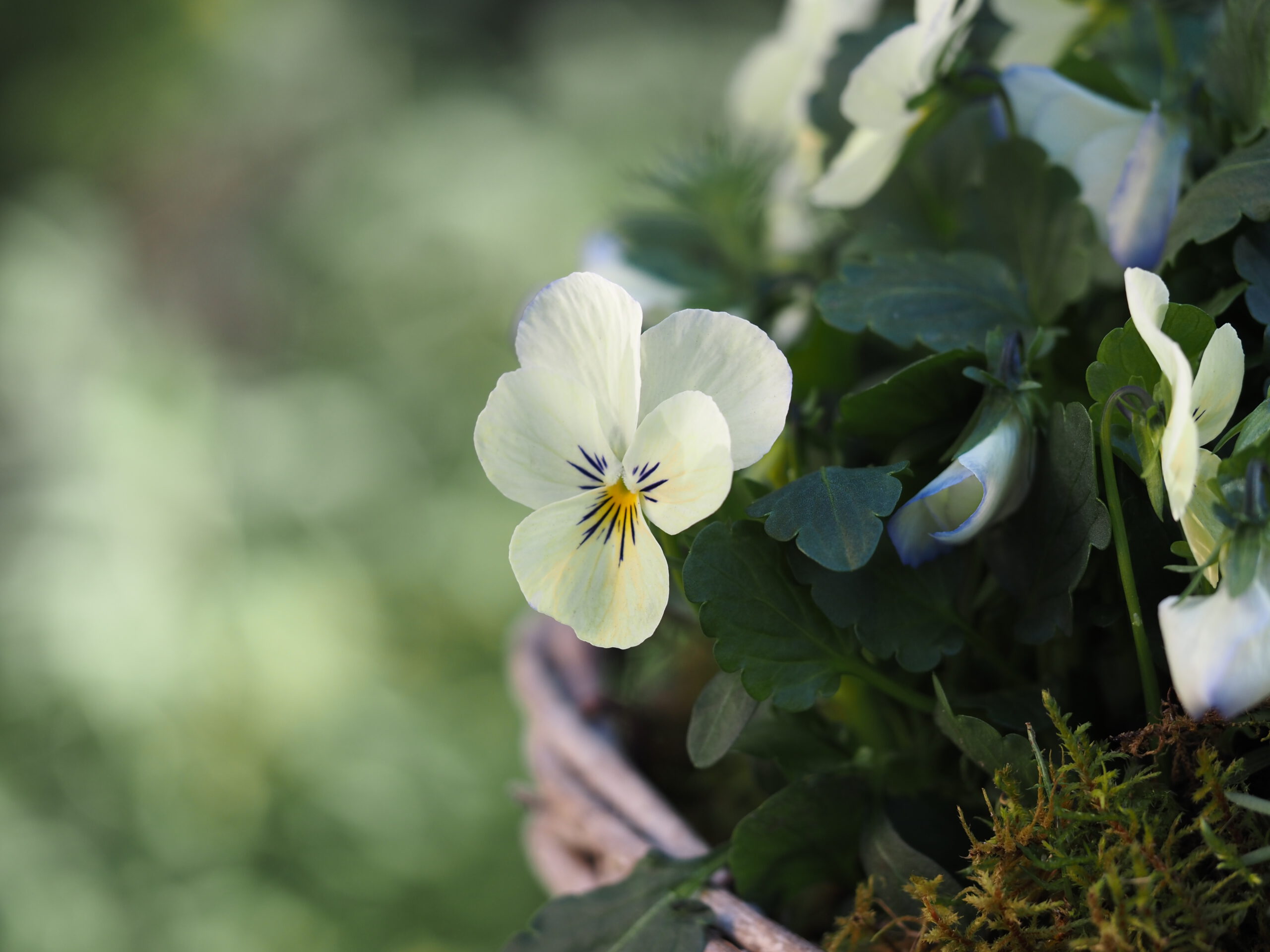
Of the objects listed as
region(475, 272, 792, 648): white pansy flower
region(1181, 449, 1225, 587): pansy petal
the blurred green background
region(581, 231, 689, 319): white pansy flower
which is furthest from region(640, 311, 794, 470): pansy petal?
the blurred green background

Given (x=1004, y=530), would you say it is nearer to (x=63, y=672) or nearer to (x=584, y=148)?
(x=63, y=672)

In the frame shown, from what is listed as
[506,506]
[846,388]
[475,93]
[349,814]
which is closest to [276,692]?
[349,814]

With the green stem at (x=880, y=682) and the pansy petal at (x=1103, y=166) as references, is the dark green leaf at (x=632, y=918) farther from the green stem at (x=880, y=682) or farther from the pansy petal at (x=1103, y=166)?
the pansy petal at (x=1103, y=166)

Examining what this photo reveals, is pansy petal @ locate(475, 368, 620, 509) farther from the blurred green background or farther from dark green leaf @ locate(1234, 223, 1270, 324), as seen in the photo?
the blurred green background

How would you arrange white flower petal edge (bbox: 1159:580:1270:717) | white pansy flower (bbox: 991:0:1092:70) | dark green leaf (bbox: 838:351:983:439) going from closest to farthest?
white flower petal edge (bbox: 1159:580:1270:717)
dark green leaf (bbox: 838:351:983:439)
white pansy flower (bbox: 991:0:1092:70)

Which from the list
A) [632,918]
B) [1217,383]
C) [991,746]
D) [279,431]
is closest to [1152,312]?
[1217,383]

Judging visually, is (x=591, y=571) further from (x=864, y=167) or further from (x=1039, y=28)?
(x=1039, y=28)
